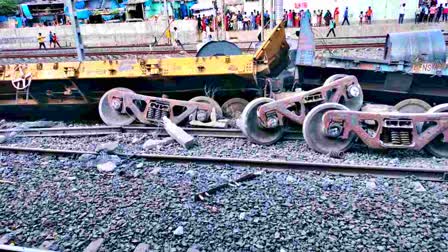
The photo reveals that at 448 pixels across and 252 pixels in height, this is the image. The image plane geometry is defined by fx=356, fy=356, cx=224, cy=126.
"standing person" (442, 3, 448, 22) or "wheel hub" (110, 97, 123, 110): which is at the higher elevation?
"standing person" (442, 3, 448, 22)

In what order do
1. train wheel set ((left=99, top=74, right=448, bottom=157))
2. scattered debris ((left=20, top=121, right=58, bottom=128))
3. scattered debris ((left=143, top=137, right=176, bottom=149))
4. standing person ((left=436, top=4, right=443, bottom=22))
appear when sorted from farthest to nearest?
standing person ((left=436, top=4, right=443, bottom=22))
scattered debris ((left=20, top=121, right=58, bottom=128))
scattered debris ((left=143, top=137, right=176, bottom=149))
train wheel set ((left=99, top=74, right=448, bottom=157))

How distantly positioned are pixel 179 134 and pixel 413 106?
481 centimetres

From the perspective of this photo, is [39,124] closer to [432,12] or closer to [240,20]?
[240,20]

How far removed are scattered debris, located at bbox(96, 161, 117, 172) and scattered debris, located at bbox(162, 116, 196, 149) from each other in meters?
1.37

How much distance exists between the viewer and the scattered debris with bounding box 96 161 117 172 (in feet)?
18.7

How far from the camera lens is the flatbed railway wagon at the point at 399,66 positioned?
24.1 feet

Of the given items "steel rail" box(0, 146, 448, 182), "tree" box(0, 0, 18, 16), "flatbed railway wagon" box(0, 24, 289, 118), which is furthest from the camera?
"tree" box(0, 0, 18, 16)

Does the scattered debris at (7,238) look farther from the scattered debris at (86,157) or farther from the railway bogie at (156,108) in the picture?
the railway bogie at (156,108)

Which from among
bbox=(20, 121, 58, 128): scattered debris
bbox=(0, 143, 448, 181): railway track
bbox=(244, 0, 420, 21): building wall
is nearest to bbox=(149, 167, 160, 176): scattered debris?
bbox=(0, 143, 448, 181): railway track

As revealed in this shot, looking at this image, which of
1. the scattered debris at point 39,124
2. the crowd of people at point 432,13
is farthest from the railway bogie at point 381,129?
the crowd of people at point 432,13

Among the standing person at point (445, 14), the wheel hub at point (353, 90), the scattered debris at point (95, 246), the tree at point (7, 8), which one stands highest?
the tree at point (7, 8)

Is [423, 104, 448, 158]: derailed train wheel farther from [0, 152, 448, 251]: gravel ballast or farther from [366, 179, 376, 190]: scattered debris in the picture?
[366, 179, 376, 190]: scattered debris

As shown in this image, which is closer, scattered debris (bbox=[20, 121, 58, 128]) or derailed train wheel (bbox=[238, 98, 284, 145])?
derailed train wheel (bbox=[238, 98, 284, 145])

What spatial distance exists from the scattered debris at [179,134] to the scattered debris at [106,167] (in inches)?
54.0
